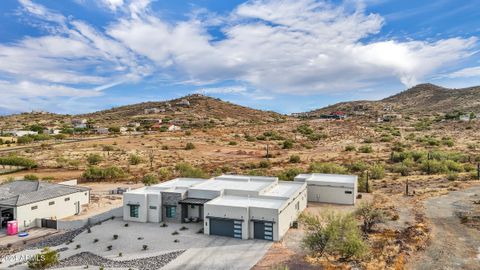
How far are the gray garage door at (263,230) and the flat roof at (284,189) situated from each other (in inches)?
197

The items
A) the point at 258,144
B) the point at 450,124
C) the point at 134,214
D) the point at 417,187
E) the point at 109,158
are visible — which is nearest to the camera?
the point at 134,214

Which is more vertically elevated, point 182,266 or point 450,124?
point 450,124

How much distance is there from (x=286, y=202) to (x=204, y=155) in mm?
48063

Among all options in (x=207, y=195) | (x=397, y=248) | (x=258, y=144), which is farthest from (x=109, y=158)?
(x=397, y=248)

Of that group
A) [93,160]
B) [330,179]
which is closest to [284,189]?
[330,179]

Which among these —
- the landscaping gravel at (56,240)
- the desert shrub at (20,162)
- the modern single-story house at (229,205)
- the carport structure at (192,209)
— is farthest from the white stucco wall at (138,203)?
the desert shrub at (20,162)

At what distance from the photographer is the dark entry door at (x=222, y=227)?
2986cm

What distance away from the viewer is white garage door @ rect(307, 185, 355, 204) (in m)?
39.9

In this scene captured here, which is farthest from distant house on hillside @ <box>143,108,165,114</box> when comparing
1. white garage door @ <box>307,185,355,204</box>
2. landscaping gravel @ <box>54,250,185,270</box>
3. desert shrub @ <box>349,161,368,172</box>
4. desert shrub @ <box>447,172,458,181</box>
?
landscaping gravel @ <box>54,250,185,270</box>

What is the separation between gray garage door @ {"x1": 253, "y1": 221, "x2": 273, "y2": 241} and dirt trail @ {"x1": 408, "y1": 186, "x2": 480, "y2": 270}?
996 centimetres

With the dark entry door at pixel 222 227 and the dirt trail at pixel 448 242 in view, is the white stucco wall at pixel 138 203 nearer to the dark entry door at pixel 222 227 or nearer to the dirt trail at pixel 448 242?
the dark entry door at pixel 222 227

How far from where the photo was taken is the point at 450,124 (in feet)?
388

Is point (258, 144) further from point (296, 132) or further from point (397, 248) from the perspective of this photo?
point (397, 248)

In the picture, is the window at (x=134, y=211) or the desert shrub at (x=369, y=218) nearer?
the desert shrub at (x=369, y=218)
